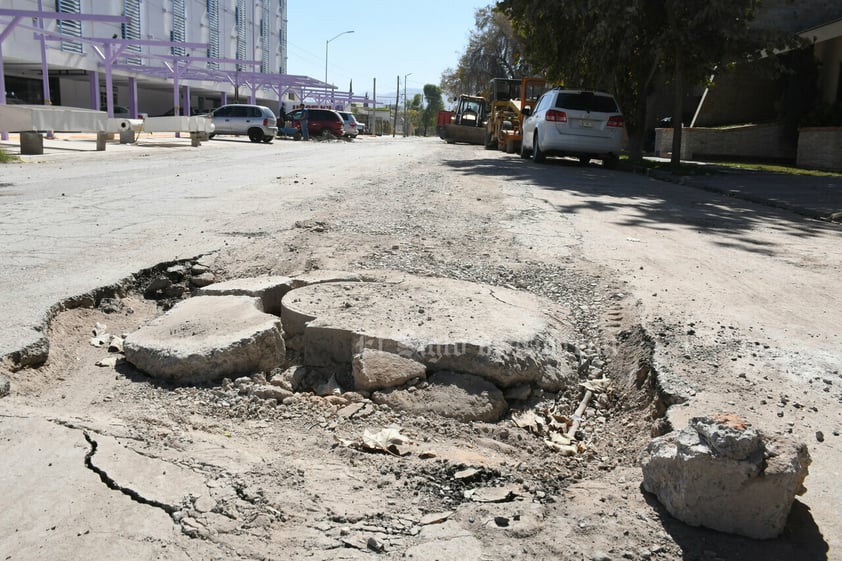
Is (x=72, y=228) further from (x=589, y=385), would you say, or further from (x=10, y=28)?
(x=10, y=28)

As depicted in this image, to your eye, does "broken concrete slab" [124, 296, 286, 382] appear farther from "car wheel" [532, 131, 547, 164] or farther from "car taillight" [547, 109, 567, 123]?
"car wheel" [532, 131, 547, 164]

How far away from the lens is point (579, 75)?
2059 centimetres

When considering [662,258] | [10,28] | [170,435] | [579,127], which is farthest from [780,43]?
[10,28]

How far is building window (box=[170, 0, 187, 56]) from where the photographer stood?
47.9 metres

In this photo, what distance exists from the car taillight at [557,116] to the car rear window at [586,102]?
0.74ft

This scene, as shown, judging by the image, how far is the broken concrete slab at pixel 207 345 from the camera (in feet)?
12.2


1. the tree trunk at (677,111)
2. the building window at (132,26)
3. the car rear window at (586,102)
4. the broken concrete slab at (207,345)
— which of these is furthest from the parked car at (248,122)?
the broken concrete slab at (207,345)

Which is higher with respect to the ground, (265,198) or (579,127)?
(579,127)

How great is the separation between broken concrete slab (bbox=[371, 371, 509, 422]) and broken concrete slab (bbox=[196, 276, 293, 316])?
1.46 meters

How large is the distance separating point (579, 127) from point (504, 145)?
1186 centimetres

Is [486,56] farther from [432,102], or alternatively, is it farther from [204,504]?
[432,102]

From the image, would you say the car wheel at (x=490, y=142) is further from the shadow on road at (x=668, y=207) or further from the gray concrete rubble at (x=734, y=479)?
the gray concrete rubble at (x=734, y=479)

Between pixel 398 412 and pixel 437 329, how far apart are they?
2.15 ft

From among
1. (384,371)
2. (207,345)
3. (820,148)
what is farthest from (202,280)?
(820,148)
